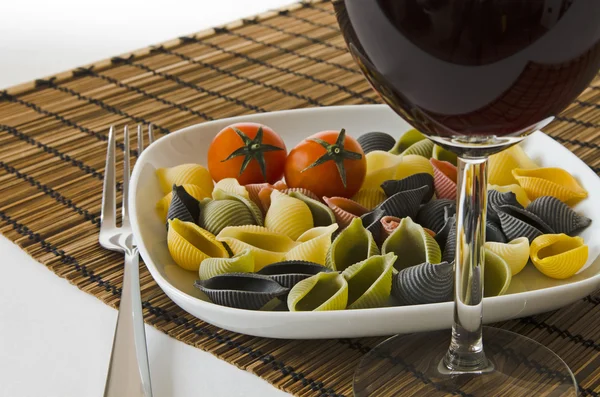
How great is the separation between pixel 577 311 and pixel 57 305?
0.49 m

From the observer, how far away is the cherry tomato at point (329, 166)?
3.07ft

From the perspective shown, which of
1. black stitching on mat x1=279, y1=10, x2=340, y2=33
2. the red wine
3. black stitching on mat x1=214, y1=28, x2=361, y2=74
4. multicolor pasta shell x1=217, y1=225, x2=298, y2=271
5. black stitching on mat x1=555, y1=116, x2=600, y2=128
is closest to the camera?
the red wine

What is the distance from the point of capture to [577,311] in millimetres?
754

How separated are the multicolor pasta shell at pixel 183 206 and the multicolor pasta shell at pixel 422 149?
26 cm

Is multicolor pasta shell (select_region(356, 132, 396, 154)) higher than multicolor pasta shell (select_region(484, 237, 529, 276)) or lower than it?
lower

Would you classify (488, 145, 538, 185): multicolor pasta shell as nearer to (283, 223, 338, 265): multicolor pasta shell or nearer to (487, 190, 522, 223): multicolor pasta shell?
(487, 190, 522, 223): multicolor pasta shell

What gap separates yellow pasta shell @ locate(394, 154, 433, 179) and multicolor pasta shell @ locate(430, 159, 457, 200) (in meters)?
0.01

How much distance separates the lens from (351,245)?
801mm

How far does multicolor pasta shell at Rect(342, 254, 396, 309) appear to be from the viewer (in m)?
0.71

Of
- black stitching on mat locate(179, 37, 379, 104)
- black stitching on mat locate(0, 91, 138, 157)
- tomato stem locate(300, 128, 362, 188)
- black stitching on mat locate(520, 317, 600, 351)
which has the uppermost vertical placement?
tomato stem locate(300, 128, 362, 188)

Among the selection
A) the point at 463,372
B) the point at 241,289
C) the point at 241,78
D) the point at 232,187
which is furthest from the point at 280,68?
the point at 463,372

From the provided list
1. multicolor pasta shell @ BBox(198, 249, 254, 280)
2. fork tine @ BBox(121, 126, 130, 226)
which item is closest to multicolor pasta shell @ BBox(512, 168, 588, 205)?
multicolor pasta shell @ BBox(198, 249, 254, 280)

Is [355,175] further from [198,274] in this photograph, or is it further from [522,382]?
[522,382]

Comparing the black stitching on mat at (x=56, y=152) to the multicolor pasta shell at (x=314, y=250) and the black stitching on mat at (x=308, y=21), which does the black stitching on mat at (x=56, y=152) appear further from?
the black stitching on mat at (x=308, y=21)
